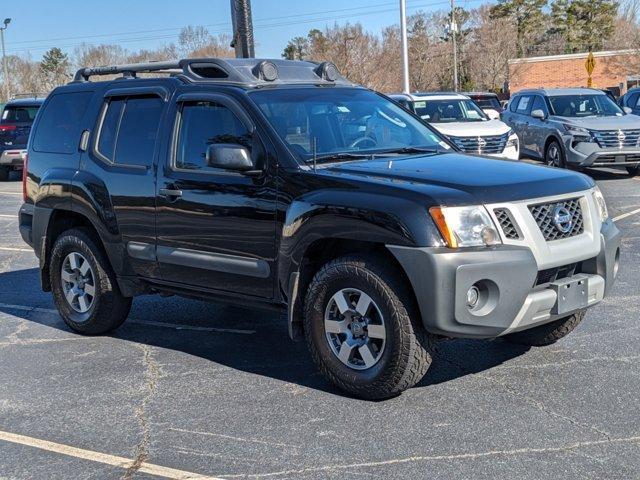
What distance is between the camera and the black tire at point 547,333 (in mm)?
6020

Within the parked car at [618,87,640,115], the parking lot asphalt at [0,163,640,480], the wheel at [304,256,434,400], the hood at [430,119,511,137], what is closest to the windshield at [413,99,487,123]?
the hood at [430,119,511,137]

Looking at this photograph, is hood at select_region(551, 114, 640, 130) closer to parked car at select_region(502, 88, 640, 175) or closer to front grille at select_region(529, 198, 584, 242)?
parked car at select_region(502, 88, 640, 175)

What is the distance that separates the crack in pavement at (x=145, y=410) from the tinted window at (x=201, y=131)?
1413 millimetres

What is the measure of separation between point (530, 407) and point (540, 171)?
1455 millimetres

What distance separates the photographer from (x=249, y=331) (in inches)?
279

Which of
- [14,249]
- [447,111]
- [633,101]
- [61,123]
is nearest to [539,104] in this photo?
[447,111]

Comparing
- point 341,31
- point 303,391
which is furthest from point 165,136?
point 341,31

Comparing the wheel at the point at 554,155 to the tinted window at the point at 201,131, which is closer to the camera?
the tinted window at the point at 201,131

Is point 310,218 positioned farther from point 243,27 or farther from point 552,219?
point 243,27

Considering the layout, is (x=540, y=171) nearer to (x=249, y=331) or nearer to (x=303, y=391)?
(x=303, y=391)

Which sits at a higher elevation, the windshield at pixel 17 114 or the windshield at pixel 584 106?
the windshield at pixel 17 114

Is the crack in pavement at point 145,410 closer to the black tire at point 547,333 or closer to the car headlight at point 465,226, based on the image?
the car headlight at point 465,226

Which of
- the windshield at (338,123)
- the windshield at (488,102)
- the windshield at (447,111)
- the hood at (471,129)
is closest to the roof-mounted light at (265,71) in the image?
the windshield at (338,123)

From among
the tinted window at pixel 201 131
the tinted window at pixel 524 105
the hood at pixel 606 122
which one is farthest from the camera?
the tinted window at pixel 524 105
